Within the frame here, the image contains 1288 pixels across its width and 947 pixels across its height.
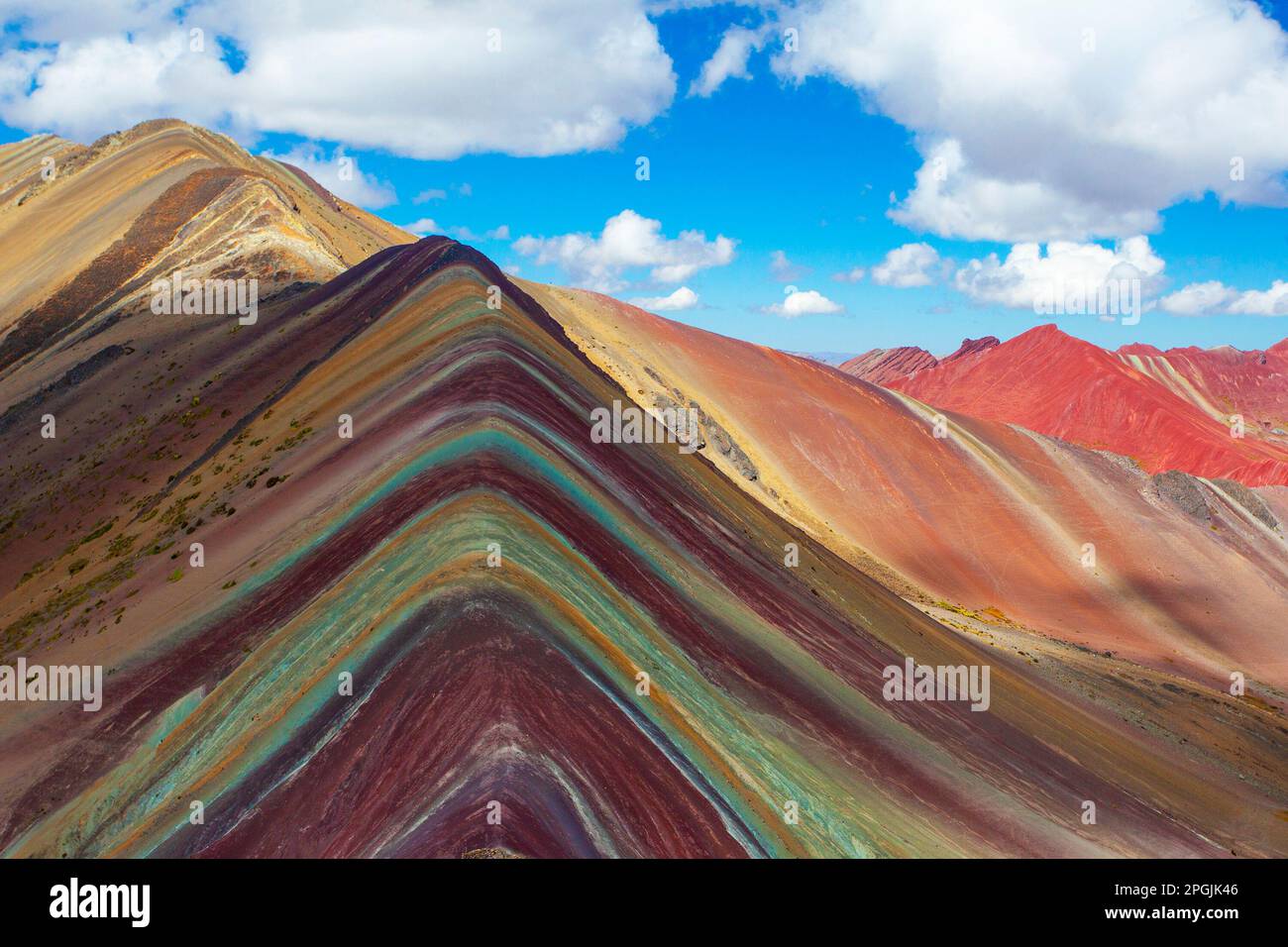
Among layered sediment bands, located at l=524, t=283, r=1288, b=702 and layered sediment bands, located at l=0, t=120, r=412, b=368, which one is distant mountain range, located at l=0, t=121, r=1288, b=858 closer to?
layered sediment bands, located at l=0, t=120, r=412, b=368

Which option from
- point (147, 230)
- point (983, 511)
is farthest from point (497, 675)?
point (983, 511)

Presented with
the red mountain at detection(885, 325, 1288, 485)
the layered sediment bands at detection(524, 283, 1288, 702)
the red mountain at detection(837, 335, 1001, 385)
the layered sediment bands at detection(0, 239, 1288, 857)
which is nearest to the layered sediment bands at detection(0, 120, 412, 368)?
the layered sediment bands at detection(524, 283, 1288, 702)

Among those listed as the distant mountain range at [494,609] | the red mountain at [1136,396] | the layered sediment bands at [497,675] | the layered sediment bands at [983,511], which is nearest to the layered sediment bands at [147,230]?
the distant mountain range at [494,609]

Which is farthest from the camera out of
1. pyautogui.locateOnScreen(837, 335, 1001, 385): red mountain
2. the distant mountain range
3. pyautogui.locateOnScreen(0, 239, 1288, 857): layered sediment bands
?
pyautogui.locateOnScreen(837, 335, 1001, 385): red mountain

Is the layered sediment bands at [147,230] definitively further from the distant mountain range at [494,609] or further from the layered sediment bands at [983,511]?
the layered sediment bands at [983,511]

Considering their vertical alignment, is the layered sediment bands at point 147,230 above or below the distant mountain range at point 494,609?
above

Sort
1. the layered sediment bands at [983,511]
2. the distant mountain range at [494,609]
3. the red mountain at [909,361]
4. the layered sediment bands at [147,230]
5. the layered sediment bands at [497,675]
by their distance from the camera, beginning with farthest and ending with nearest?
the red mountain at [909,361], the layered sediment bands at [983,511], the layered sediment bands at [147,230], the distant mountain range at [494,609], the layered sediment bands at [497,675]

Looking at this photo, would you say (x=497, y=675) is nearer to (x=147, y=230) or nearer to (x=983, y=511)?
(x=147, y=230)
